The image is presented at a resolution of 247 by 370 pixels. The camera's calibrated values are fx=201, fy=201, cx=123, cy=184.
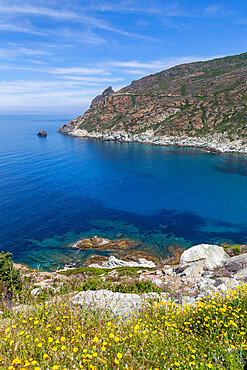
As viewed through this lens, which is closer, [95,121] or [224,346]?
[224,346]

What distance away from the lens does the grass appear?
4.11 m

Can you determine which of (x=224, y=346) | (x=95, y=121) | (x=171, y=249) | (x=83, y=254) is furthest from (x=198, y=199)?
(x=95, y=121)

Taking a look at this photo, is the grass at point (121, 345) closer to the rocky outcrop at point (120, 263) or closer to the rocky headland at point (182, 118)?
the rocky outcrop at point (120, 263)

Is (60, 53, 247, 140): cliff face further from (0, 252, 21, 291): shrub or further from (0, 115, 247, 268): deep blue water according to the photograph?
(0, 252, 21, 291): shrub

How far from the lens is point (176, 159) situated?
9181cm

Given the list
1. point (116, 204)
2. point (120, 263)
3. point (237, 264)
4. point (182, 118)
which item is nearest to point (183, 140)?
point (182, 118)

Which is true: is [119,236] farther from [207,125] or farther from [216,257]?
[207,125]

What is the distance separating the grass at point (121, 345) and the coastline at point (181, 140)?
110m

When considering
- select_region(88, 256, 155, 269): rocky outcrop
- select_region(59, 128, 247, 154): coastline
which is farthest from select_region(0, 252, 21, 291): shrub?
select_region(59, 128, 247, 154): coastline

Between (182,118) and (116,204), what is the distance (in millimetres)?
114256

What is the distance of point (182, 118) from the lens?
140 metres

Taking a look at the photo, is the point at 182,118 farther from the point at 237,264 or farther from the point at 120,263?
the point at 237,264

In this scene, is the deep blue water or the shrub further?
the deep blue water

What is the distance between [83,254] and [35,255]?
7.07m
